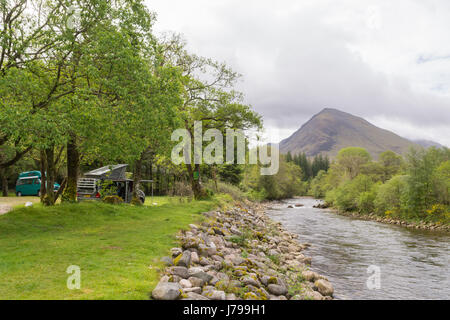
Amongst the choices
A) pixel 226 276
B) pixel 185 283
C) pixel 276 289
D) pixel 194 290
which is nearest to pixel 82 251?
pixel 185 283

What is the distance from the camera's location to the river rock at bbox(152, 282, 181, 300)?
241 inches

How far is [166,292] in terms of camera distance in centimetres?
617

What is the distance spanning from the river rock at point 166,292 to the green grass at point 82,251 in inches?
8.4

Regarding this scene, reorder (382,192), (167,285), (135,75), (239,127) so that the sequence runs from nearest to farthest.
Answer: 1. (167,285)
2. (135,75)
3. (239,127)
4. (382,192)

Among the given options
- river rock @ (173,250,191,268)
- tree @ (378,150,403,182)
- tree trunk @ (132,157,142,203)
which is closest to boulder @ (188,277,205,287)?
river rock @ (173,250,191,268)

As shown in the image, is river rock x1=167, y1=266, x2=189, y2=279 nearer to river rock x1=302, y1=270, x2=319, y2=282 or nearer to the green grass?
the green grass

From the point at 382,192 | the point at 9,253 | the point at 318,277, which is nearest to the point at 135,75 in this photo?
the point at 9,253

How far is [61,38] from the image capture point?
40.9ft

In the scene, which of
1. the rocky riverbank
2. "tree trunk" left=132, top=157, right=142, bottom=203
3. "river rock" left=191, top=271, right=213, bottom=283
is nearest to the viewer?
the rocky riverbank

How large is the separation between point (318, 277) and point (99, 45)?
1310 centimetres

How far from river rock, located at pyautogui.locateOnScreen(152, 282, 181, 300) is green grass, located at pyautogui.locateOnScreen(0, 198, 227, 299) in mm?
A: 214

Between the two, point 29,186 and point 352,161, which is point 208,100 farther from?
point 352,161
